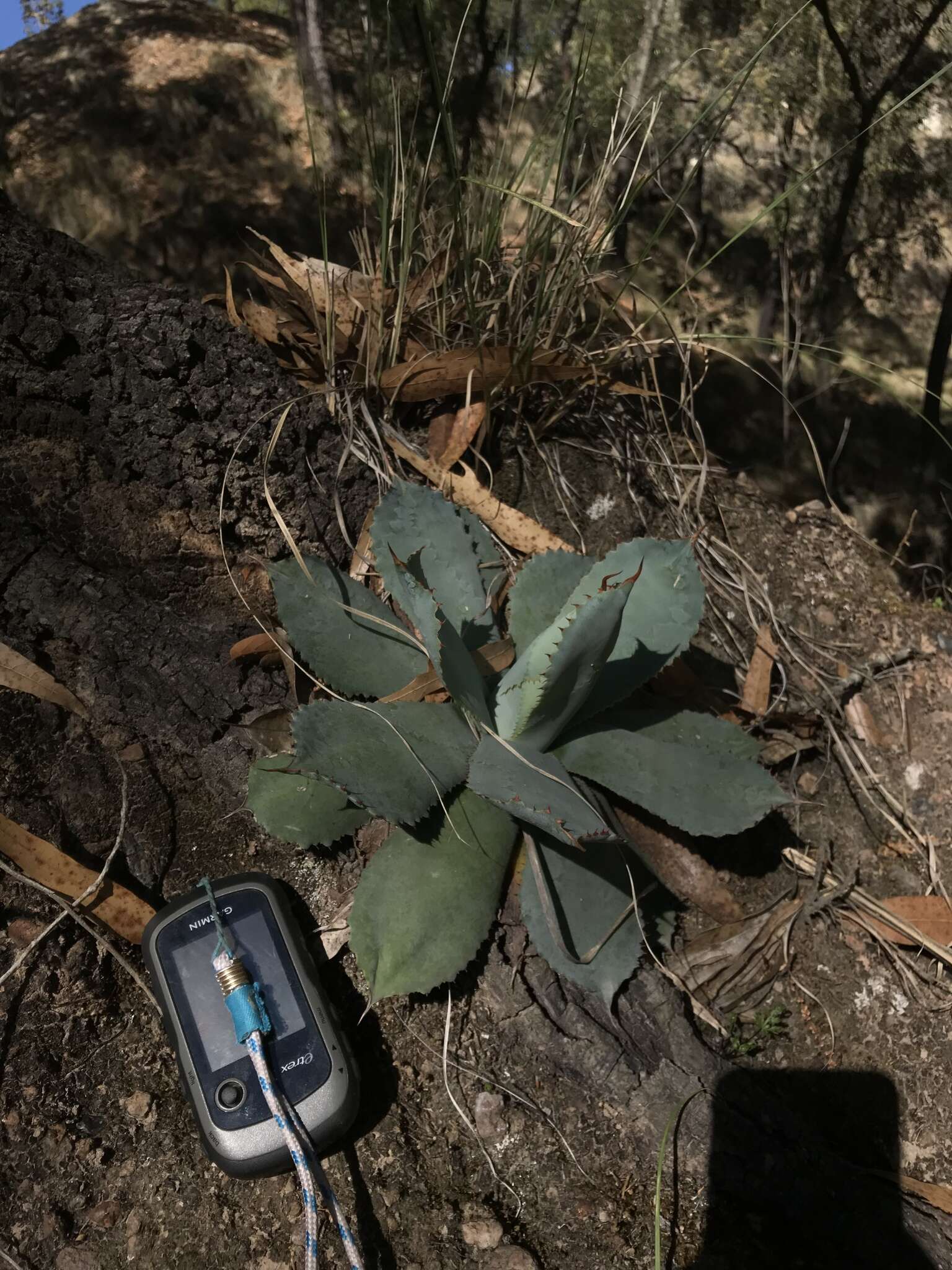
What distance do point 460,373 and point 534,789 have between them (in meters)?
0.94

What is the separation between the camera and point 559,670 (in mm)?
1151

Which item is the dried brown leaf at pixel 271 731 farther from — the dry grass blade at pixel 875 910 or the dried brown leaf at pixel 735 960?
the dry grass blade at pixel 875 910

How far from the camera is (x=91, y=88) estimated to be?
Result: 3.63 metres

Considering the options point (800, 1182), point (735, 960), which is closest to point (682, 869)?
point (735, 960)

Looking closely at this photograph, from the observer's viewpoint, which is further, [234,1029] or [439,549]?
[439,549]

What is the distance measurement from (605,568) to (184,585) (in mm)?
725

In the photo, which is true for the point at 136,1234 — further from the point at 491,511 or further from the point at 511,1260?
the point at 491,511

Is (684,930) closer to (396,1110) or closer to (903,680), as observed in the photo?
(396,1110)

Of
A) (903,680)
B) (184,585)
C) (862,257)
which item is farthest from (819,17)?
(184,585)

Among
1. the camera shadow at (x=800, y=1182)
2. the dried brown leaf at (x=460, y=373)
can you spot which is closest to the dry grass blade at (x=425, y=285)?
the dried brown leaf at (x=460, y=373)

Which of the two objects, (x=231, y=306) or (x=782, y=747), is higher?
(x=231, y=306)

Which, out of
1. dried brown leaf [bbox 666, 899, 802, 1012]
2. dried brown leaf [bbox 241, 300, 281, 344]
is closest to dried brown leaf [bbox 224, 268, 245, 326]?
dried brown leaf [bbox 241, 300, 281, 344]

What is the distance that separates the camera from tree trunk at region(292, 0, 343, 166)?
3734 millimetres

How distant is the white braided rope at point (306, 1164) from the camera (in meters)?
0.98
